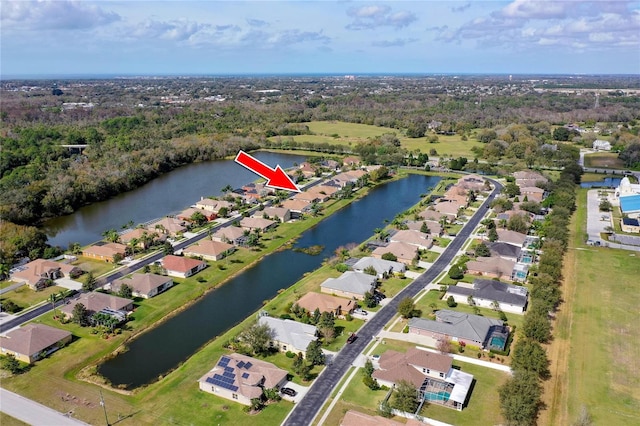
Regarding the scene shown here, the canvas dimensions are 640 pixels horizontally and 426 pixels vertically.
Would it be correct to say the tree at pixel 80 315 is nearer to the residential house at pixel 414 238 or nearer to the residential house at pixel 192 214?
→ the residential house at pixel 192 214

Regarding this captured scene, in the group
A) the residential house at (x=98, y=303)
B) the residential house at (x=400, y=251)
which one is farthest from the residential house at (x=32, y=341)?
the residential house at (x=400, y=251)

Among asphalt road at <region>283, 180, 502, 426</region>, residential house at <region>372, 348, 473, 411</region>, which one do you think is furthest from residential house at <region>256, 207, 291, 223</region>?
residential house at <region>372, 348, 473, 411</region>

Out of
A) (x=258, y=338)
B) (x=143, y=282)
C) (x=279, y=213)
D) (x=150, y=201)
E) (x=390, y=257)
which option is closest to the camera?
(x=258, y=338)

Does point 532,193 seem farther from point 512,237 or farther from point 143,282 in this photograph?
point 143,282

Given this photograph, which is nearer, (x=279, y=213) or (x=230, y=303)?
(x=230, y=303)

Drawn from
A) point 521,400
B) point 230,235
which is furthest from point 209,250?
point 521,400

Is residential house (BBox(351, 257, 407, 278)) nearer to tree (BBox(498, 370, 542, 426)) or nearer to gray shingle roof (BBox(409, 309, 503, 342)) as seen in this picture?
gray shingle roof (BBox(409, 309, 503, 342))
